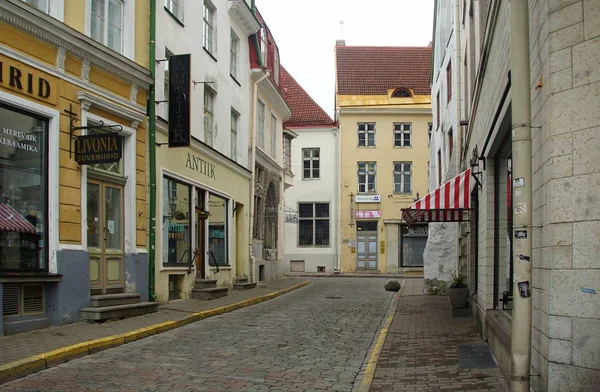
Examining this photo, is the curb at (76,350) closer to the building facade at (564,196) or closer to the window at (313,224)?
the building facade at (564,196)

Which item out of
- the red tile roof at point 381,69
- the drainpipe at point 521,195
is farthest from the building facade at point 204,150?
the red tile roof at point 381,69

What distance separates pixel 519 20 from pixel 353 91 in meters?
33.4

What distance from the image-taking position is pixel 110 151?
391 inches

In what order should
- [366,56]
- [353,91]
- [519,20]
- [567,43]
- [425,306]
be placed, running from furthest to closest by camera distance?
[366,56] → [353,91] → [425,306] → [519,20] → [567,43]

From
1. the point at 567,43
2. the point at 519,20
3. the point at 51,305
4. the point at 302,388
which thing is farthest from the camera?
the point at 51,305

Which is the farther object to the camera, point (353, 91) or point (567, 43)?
point (353, 91)

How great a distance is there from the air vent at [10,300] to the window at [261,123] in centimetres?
1441

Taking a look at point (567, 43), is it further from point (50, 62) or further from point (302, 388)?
point (50, 62)

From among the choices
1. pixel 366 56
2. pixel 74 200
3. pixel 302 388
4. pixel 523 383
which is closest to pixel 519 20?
pixel 523 383

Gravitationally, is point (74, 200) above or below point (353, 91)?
below

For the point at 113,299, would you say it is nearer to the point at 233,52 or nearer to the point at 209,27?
the point at 209,27

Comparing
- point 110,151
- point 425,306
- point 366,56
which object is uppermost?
point 366,56

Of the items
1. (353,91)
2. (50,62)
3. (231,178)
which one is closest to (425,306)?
Result: (231,178)

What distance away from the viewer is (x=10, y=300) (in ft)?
28.9
